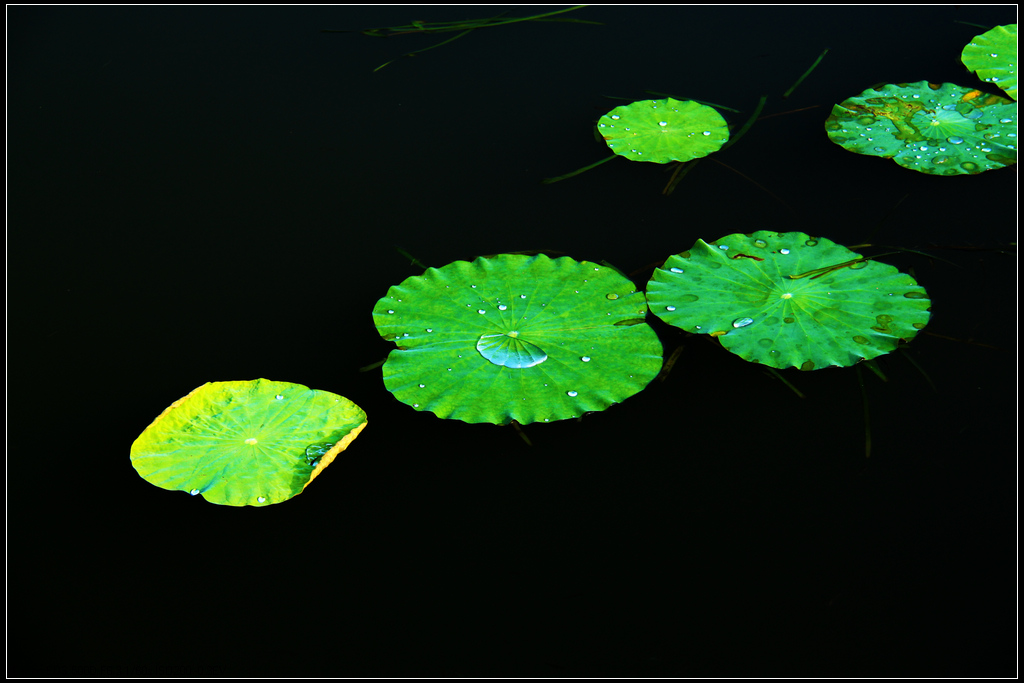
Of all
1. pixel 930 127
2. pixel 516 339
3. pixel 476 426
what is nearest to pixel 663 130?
pixel 930 127

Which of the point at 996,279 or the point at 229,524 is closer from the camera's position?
the point at 229,524

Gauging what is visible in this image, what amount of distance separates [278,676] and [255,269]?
975mm

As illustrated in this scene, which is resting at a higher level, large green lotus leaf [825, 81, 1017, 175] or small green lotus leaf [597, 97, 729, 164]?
small green lotus leaf [597, 97, 729, 164]

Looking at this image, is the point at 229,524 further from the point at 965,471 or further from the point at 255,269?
the point at 965,471

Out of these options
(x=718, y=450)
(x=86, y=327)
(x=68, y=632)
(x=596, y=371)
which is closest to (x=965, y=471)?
(x=718, y=450)

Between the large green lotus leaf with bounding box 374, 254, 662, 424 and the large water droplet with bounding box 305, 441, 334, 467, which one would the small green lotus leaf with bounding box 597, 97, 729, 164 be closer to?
the large green lotus leaf with bounding box 374, 254, 662, 424

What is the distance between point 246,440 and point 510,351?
20.6 inches

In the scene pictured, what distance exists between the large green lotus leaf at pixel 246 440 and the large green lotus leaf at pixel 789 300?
729mm

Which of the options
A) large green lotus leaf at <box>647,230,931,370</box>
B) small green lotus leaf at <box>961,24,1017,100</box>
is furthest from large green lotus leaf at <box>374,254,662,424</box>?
small green lotus leaf at <box>961,24,1017,100</box>

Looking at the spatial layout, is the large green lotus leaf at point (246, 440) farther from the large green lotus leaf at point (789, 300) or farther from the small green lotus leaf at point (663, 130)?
the small green lotus leaf at point (663, 130)

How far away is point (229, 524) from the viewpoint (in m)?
1.26

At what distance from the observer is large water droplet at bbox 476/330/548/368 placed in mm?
1420

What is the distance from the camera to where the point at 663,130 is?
6.67 feet

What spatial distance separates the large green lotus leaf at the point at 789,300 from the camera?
1.43m
